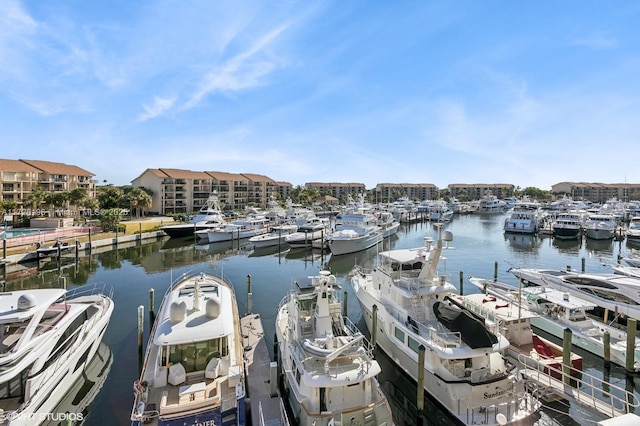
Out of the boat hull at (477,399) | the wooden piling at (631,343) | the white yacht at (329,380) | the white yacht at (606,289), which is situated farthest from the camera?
the white yacht at (606,289)

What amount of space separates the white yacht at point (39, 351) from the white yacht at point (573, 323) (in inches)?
813

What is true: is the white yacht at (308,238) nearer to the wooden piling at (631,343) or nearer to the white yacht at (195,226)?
the white yacht at (195,226)

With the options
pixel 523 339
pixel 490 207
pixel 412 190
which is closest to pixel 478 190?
pixel 412 190

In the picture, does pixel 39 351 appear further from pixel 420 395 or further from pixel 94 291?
pixel 94 291

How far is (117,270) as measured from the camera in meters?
36.7

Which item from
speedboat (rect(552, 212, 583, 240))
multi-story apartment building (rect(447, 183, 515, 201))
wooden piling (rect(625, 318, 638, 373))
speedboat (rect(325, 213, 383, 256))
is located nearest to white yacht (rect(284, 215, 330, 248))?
speedboat (rect(325, 213, 383, 256))

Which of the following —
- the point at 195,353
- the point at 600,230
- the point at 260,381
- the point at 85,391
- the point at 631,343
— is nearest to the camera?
the point at 195,353

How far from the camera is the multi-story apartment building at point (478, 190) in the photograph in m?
192

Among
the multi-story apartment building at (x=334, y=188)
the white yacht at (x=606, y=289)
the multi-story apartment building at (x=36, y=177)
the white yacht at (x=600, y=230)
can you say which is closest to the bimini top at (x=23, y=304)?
the white yacht at (x=606, y=289)

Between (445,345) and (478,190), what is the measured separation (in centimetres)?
20238

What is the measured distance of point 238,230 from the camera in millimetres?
58719

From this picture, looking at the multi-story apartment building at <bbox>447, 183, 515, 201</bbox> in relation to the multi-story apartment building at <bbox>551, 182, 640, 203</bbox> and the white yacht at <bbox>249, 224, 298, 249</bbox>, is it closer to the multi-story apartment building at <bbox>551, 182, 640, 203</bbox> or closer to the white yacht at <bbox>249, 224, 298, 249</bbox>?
the multi-story apartment building at <bbox>551, 182, 640, 203</bbox>

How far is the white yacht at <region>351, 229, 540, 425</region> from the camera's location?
40.5 ft

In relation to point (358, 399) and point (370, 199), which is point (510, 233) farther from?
point (370, 199)
